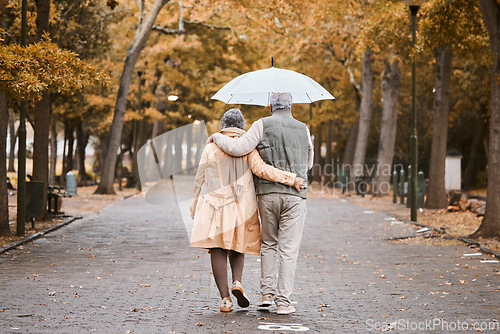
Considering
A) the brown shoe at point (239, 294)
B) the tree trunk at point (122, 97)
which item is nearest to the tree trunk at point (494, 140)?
the brown shoe at point (239, 294)

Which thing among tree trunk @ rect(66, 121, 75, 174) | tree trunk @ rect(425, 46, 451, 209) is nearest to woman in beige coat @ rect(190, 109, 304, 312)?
tree trunk @ rect(425, 46, 451, 209)

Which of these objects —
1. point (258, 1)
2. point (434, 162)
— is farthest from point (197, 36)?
point (434, 162)

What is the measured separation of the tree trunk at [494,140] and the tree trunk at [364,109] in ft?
65.8

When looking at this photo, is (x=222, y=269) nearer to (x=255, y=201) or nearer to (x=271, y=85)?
(x=255, y=201)

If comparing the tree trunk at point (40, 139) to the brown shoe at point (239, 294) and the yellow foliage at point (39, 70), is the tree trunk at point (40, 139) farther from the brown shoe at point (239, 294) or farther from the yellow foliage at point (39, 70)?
the brown shoe at point (239, 294)

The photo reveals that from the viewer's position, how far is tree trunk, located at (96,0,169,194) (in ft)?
104

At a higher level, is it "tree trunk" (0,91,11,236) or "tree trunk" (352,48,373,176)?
"tree trunk" (352,48,373,176)

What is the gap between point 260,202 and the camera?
770 cm

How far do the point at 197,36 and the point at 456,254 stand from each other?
29.2 metres

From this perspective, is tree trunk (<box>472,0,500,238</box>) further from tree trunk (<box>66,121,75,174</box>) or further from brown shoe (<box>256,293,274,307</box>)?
tree trunk (<box>66,121,75,174</box>)

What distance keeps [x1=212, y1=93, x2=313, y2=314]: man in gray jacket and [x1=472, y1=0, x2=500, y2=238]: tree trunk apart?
8087 millimetres

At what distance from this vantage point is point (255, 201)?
7.73 metres

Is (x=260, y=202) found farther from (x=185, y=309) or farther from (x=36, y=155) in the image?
(x=36, y=155)

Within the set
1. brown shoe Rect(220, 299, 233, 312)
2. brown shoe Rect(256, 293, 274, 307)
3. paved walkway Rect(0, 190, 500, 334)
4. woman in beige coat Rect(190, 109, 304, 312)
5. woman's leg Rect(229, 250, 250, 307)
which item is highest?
woman in beige coat Rect(190, 109, 304, 312)
